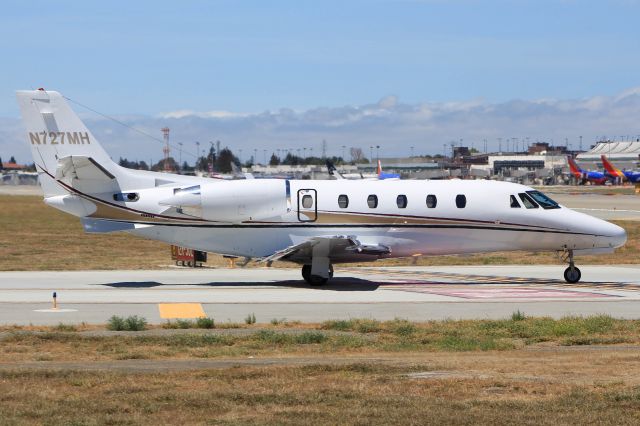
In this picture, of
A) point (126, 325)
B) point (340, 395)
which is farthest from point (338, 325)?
point (340, 395)

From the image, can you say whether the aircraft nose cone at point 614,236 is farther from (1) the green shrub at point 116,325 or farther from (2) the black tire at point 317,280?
(1) the green shrub at point 116,325

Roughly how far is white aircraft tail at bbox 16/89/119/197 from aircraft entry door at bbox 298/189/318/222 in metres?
5.32

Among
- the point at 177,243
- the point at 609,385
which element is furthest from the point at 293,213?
the point at 609,385

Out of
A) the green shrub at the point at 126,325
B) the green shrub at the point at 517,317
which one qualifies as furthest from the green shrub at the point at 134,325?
the green shrub at the point at 517,317

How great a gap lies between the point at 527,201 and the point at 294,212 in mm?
6837

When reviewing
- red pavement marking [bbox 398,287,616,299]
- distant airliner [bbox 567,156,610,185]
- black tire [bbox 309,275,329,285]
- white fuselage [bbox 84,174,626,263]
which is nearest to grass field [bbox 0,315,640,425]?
red pavement marking [bbox 398,287,616,299]

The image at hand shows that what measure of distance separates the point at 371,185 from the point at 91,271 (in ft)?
32.4

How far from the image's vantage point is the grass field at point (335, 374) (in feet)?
38.5

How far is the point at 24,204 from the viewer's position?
318ft

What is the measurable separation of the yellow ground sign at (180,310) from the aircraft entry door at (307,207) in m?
5.49

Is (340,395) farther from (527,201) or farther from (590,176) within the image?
(590,176)

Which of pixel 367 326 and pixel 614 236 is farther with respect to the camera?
pixel 614 236

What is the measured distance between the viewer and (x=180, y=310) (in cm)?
2320

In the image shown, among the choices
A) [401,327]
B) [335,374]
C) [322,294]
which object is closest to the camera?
[335,374]
